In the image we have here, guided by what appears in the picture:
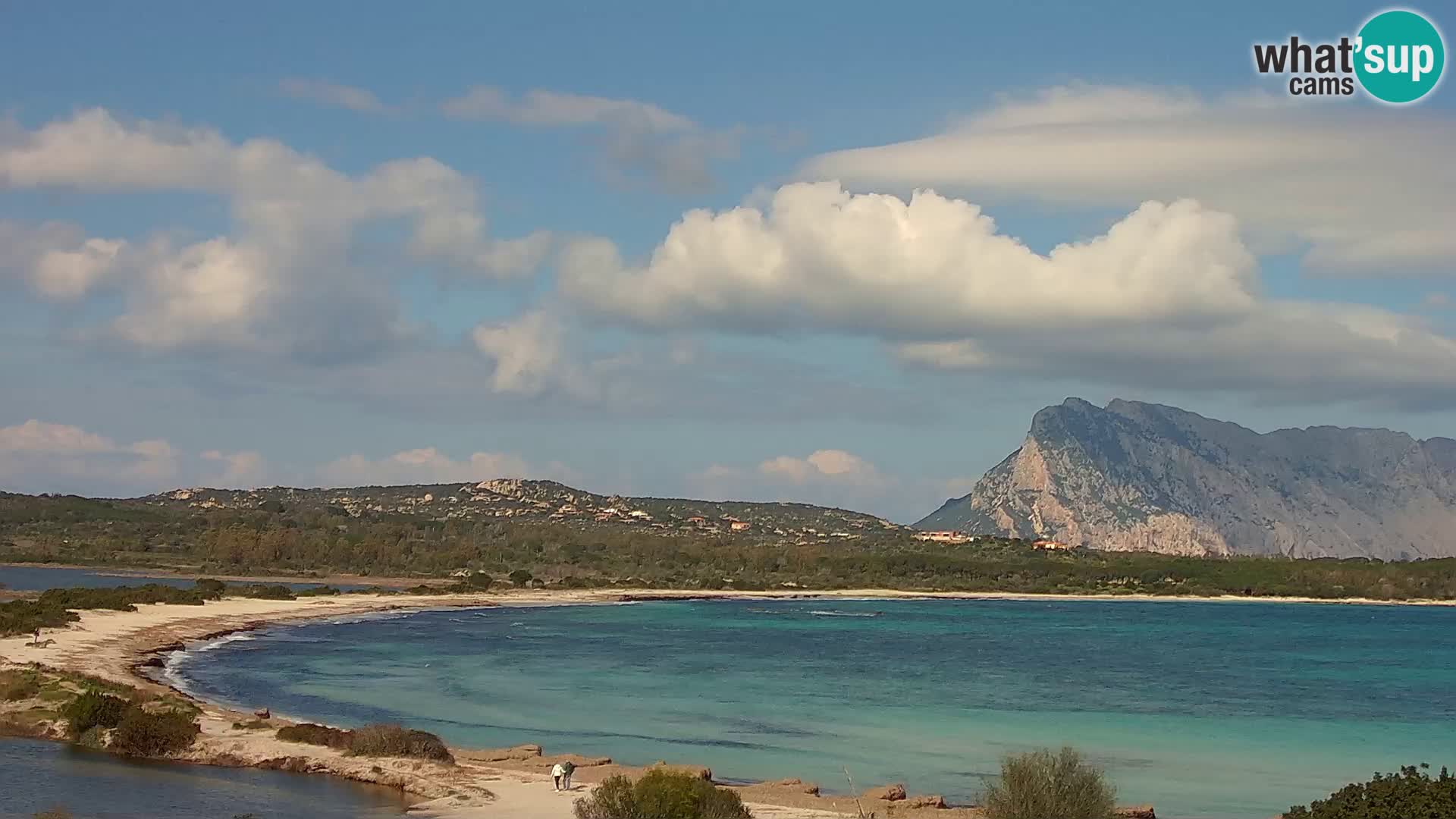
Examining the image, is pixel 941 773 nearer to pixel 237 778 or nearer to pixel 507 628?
pixel 237 778

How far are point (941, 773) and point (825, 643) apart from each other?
49.8m

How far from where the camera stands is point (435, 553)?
531 feet

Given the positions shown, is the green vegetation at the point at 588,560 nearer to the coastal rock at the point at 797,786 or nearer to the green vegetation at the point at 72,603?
the green vegetation at the point at 72,603

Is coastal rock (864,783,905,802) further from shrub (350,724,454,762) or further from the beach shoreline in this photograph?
shrub (350,724,454,762)

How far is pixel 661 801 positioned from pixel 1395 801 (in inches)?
422

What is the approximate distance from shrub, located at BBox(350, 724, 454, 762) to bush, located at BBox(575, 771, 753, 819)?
753cm

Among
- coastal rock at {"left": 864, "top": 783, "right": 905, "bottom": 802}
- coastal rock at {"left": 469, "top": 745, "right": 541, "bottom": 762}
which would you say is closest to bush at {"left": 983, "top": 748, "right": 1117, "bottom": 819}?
coastal rock at {"left": 864, "top": 783, "right": 905, "bottom": 802}

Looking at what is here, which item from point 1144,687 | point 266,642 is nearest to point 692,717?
point 1144,687

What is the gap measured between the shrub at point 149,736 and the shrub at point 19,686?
6.18 meters

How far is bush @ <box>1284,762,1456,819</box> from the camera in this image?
57.5 feet

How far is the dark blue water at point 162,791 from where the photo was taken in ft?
77.7

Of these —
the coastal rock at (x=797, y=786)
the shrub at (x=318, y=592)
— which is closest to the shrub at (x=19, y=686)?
the coastal rock at (x=797, y=786)

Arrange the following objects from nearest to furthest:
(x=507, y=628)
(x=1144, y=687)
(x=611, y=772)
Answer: (x=611, y=772) < (x=1144, y=687) < (x=507, y=628)

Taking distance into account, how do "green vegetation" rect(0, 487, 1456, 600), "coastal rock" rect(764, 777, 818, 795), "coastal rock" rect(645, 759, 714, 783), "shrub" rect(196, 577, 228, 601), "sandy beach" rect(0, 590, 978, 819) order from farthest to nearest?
"green vegetation" rect(0, 487, 1456, 600) → "shrub" rect(196, 577, 228, 601) → "coastal rock" rect(764, 777, 818, 795) → "coastal rock" rect(645, 759, 714, 783) → "sandy beach" rect(0, 590, 978, 819)
